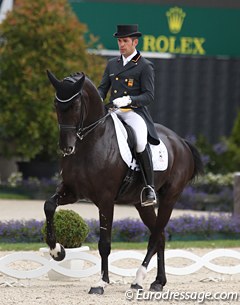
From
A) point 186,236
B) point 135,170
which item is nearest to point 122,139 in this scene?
point 135,170

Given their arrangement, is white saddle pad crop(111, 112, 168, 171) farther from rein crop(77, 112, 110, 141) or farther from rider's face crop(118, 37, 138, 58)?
rider's face crop(118, 37, 138, 58)

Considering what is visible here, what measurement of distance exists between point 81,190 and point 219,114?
1387cm

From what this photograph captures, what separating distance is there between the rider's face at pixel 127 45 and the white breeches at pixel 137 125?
1.84 feet

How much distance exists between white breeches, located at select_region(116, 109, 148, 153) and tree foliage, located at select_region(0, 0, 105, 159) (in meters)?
10.0

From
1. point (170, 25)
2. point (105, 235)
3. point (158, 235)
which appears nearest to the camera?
point (105, 235)

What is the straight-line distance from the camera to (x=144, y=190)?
8.31 m

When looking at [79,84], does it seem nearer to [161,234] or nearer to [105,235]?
[105,235]

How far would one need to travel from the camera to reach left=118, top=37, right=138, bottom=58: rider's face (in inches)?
330

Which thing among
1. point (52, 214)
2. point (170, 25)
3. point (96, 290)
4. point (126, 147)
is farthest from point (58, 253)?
point (170, 25)

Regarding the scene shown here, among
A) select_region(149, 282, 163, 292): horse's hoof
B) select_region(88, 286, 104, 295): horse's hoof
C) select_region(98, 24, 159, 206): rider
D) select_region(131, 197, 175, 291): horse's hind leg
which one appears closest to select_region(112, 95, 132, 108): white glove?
select_region(98, 24, 159, 206): rider

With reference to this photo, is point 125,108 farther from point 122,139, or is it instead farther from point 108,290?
point 108,290

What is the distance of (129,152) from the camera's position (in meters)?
8.24
